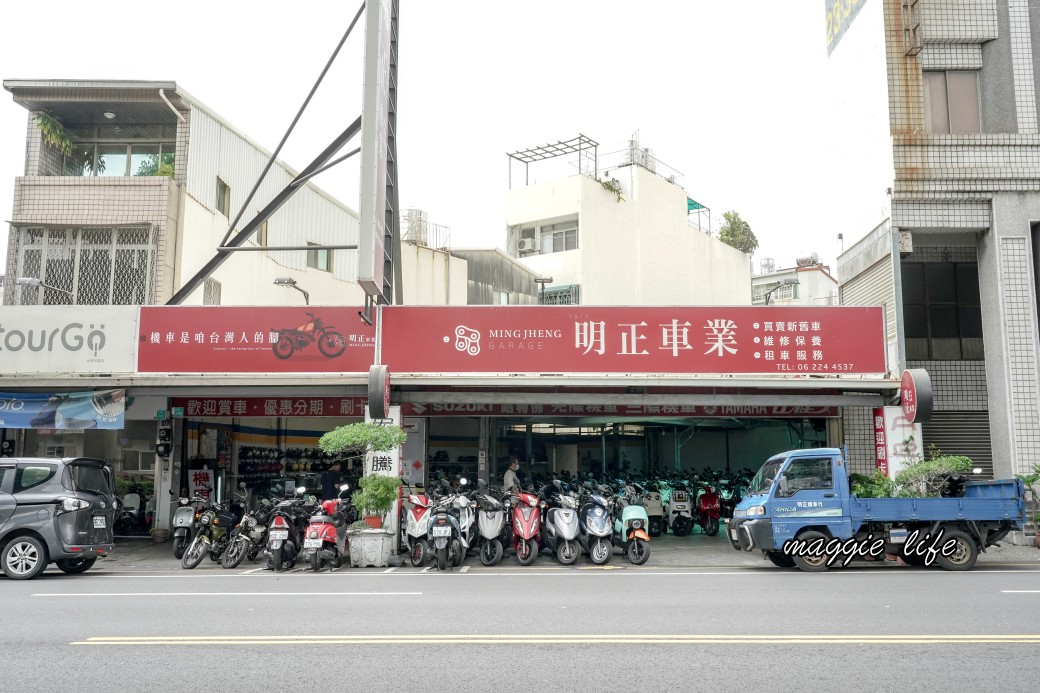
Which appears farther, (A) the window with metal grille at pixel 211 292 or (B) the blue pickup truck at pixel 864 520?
(A) the window with metal grille at pixel 211 292

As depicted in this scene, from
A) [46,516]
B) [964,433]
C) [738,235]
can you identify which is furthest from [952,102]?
[738,235]

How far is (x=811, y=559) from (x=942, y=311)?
921 centimetres

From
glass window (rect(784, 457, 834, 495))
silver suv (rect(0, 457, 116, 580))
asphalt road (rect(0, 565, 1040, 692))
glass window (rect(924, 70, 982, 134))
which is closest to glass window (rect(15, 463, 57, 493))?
silver suv (rect(0, 457, 116, 580))

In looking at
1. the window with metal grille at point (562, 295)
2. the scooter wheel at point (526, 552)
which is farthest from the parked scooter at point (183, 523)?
the window with metal grille at point (562, 295)

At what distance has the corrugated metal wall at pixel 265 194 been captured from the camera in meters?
19.4

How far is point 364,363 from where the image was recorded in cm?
1575

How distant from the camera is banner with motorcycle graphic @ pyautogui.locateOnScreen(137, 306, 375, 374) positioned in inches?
616

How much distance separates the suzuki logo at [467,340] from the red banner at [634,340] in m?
0.02

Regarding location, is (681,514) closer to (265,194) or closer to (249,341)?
(249,341)

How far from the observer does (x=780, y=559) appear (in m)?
13.1

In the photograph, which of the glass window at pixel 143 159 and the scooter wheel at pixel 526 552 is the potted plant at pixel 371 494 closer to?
the scooter wheel at pixel 526 552

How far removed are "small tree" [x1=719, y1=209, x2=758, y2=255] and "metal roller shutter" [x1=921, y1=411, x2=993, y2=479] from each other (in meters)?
25.0

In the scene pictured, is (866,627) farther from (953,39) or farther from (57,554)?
(953,39)

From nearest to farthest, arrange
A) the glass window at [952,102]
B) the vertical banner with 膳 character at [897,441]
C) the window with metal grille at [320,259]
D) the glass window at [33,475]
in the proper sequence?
1. the glass window at [33,475]
2. the vertical banner with 膳 character at [897,441]
3. the glass window at [952,102]
4. the window with metal grille at [320,259]
